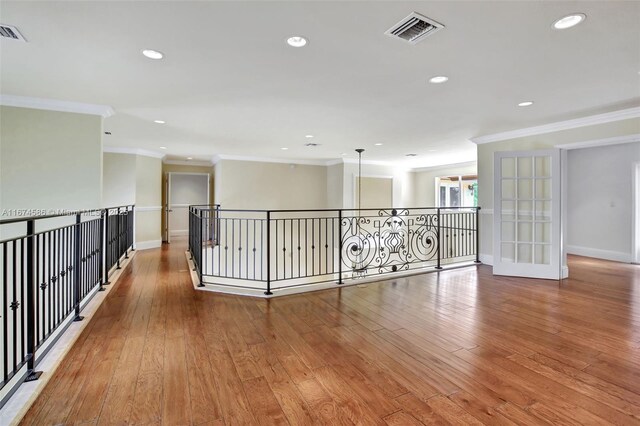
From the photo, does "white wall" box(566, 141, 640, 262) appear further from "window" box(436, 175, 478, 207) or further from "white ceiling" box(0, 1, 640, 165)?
"white ceiling" box(0, 1, 640, 165)

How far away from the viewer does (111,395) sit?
192 cm

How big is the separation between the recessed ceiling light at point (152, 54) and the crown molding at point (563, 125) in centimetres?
544

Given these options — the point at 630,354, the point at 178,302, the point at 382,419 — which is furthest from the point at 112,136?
the point at 630,354

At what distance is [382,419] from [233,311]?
6.97 ft

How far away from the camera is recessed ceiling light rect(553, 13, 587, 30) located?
205cm

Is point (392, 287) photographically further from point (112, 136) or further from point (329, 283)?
point (112, 136)

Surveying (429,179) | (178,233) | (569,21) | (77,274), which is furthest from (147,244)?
(429,179)

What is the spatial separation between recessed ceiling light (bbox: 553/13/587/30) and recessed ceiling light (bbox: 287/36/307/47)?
178 cm

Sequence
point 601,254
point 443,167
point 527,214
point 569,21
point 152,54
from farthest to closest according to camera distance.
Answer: point 443,167 < point 601,254 < point 527,214 < point 152,54 < point 569,21

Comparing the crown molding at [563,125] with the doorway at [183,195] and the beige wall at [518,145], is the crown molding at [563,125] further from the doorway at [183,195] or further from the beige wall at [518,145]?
the doorway at [183,195]

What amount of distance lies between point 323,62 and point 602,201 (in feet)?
23.9

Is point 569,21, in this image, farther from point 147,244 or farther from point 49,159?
point 147,244

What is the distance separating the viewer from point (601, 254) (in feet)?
21.5

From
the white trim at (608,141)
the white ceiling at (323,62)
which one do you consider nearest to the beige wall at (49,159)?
the white ceiling at (323,62)
